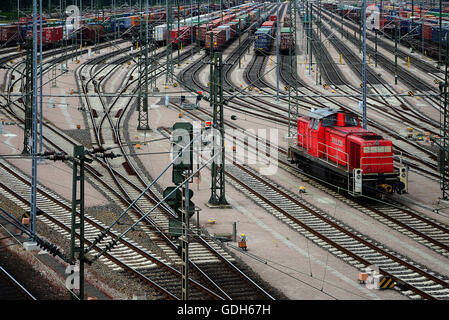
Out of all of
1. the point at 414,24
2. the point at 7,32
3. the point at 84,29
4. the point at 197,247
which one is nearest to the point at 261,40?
the point at 414,24

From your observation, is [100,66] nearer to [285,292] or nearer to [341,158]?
[341,158]

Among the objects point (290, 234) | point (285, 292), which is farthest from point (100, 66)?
point (285, 292)

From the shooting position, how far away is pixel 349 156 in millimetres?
32938

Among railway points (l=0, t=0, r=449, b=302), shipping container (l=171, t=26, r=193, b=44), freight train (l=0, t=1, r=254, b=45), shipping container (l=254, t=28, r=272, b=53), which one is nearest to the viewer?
railway points (l=0, t=0, r=449, b=302)

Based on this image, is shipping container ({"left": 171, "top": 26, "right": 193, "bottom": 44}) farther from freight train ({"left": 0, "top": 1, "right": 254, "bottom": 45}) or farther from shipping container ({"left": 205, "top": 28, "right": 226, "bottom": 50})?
shipping container ({"left": 205, "top": 28, "right": 226, "bottom": 50})

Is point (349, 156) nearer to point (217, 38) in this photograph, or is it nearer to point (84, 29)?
point (217, 38)

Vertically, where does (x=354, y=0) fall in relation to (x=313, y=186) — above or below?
above

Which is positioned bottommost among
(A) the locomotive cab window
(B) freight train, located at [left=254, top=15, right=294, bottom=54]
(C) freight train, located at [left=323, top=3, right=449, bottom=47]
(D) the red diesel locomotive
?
(D) the red diesel locomotive

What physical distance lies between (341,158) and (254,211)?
478 cm

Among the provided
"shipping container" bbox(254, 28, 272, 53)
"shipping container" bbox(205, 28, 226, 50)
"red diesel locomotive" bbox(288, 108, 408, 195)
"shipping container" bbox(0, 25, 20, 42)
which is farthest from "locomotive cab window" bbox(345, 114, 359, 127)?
"shipping container" bbox(0, 25, 20, 42)

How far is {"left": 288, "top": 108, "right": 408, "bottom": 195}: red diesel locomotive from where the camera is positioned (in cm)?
3231

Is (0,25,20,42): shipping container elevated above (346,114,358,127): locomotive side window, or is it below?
above

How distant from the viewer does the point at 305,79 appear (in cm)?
7319

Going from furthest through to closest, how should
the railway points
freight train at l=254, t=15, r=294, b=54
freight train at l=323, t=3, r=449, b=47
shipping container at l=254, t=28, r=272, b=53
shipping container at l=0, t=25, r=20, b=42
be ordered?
1. shipping container at l=0, t=25, r=20, b=42
2. shipping container at l=254, t=28, r=272, b=53
3. freight train at l=323, t=3, r=449, b=47
4. freight train at l=254, t=15, r=294, b=54
5. the railway points
